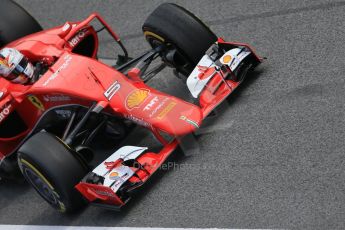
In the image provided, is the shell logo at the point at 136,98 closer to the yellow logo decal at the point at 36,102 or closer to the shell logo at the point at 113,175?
the shell logo at the point at 113,175

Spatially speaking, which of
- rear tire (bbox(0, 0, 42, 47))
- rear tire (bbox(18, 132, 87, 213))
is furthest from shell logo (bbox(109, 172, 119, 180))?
rear tire (bbox(0, 0, 42, 47))

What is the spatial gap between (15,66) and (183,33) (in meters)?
1.47

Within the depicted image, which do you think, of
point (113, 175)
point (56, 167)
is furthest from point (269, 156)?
point (56, 167)

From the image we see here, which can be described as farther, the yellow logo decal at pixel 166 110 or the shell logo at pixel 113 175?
the yellow logo decal at pixel 166 110

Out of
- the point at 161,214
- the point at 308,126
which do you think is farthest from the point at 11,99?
the point at 308,126

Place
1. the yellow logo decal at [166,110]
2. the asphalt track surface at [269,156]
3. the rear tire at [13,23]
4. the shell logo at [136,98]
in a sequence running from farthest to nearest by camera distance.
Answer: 1. the rear tire at [13,23]
2. the shell logo at [136,98]
3. the yellow logo decal at [166,110]
4. the asphalt track surface at [269,156]

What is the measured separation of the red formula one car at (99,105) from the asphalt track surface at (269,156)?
0.21 m

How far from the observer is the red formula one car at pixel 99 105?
5.39 m

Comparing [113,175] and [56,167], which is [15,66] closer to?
[56,167]

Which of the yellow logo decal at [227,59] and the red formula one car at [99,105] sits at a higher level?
the red formula one car at [99,105]

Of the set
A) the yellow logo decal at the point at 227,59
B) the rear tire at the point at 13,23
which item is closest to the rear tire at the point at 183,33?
the yellow logo decal at the point at 227,59

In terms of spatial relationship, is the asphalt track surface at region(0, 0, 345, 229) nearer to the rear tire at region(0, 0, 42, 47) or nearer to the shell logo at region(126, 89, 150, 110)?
the shell logo at region(126, 89, 150, 110)

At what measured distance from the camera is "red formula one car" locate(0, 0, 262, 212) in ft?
17.7

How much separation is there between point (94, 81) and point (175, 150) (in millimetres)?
884
